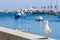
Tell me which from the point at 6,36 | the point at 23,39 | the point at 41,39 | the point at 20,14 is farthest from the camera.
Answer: the point at 20,14

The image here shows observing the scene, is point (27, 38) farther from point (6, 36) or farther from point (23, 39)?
point (6, 36)

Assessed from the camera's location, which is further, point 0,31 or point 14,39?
point 0,31

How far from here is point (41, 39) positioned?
574 cm

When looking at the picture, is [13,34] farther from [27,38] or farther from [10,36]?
[27,38]

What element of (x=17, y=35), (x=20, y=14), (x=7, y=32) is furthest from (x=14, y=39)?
(x=20, y=14)

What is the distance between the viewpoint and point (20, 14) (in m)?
96.9

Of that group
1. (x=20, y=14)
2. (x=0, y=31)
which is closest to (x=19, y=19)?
(x=20, y=14)

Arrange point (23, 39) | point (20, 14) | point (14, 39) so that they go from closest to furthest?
point (23, 39) < point (14, 39) < point (20, 14)

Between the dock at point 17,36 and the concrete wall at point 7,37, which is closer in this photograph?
the dock at point 17,36

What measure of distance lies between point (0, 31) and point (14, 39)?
1.07 meters

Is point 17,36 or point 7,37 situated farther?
point 7,37

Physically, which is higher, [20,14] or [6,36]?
[6,36]

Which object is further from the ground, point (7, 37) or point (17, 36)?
point (17, 36)

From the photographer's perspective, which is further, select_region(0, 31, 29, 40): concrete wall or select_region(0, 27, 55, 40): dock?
select_region(0, 31, 29, 40): concrete wall
